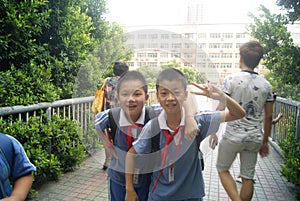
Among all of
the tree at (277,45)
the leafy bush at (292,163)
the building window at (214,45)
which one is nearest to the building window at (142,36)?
the building window at (214,45)

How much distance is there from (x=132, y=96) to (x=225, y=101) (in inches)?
17.2

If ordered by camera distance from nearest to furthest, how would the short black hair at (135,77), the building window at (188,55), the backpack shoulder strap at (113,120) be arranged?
1. the building window at (188,55)
2. the short black hair at (135,77)
3. the backpack shoulder strap at (113,120)

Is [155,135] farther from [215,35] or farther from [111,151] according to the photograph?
[215,35]

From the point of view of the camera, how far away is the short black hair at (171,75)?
1.06m

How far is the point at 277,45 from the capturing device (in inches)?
125

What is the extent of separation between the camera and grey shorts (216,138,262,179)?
2066mm

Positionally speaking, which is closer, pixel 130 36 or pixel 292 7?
pixel 130 36

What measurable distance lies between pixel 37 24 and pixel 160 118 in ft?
8.05

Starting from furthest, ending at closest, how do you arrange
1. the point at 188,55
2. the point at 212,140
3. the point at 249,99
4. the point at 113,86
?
the point at 249,99 < the point at 113,86 < the point at 212,140 < the point at 188,55

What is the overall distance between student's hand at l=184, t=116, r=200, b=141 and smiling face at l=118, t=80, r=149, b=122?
9.2 inches

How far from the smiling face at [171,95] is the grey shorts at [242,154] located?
1.04 meters

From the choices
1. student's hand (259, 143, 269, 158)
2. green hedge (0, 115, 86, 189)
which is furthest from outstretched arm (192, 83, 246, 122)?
green hedge (0, 115, 86, 189)

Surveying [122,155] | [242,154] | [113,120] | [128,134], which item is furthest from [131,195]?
[242,154]

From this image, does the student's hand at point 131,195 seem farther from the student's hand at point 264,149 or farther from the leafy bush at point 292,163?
the leafy bush at point 292,163
